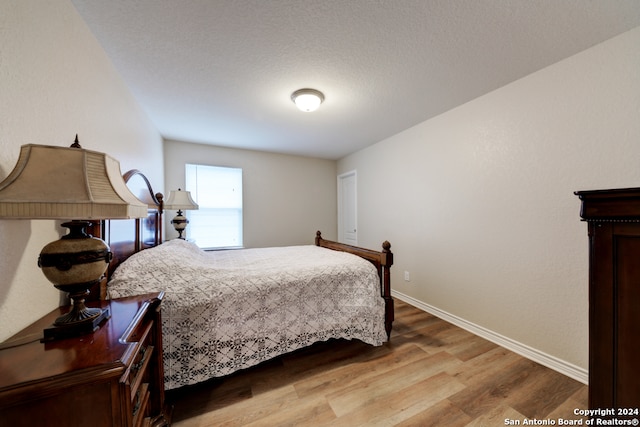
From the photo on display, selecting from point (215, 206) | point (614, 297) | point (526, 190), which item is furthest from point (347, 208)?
point (614, 297)

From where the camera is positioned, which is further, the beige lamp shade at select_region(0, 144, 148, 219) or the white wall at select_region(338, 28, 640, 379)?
the white wall at select_region(338, 28, 640, 379)

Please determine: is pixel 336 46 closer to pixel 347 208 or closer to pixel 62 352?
pixel 62 352

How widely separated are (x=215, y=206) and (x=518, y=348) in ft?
13.9

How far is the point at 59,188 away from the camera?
2.31 feet

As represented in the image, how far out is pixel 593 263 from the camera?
2.95 feet

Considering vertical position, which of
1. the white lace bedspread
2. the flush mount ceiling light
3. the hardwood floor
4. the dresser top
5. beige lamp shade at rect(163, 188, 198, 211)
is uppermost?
the flush mount ceiling light

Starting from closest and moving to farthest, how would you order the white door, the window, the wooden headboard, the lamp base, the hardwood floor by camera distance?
the lamp base
the wooden headboard
the hardwood floor
the window
the white door

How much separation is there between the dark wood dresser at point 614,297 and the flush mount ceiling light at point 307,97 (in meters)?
2.00

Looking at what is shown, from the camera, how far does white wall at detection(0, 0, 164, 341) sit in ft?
2.84

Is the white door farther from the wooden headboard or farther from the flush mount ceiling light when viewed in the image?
the wooden headboard

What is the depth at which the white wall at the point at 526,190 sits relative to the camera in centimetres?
160

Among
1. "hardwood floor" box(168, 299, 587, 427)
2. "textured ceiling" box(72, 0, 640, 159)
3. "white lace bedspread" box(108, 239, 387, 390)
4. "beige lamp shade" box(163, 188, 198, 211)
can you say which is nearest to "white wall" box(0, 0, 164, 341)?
"textured ceiling" box(72, 0, 640, 159)

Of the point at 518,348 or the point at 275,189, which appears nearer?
the point at 518,348

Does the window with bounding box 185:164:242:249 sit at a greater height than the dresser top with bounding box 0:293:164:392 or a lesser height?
greater
